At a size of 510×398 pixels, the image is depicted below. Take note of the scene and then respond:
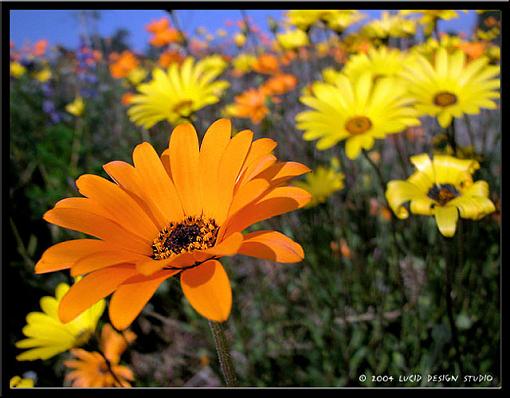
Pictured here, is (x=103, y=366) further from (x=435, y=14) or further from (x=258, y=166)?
(x=435, y=14)

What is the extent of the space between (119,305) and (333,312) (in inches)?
39.0

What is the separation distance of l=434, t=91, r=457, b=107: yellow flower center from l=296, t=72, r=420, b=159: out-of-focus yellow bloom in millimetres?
61

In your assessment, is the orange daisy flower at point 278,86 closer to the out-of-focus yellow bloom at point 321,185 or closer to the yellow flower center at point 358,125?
the out-of-focus yellow bloom at point 321,185

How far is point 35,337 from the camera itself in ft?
3.06

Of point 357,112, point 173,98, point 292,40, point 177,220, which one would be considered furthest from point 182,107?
point 292,40

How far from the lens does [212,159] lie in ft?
2.21

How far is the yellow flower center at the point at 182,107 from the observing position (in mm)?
1226

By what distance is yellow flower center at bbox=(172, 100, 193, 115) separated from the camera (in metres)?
1.23

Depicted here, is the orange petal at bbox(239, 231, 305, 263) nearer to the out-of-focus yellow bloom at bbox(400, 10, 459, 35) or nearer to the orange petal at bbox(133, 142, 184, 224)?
the orange petal at bbox(133, 142, 184, 224)

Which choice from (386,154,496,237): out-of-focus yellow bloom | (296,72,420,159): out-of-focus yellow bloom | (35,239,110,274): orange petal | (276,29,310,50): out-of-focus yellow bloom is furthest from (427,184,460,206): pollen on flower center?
(276,29,310,50): out-of-focus yellow bloom

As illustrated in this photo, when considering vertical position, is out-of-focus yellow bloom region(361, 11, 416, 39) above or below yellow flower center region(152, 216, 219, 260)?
above

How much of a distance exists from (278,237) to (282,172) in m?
0.11

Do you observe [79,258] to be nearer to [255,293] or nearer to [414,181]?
[414,181]

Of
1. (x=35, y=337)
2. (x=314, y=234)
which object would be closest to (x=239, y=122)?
(x=314, y=234)
